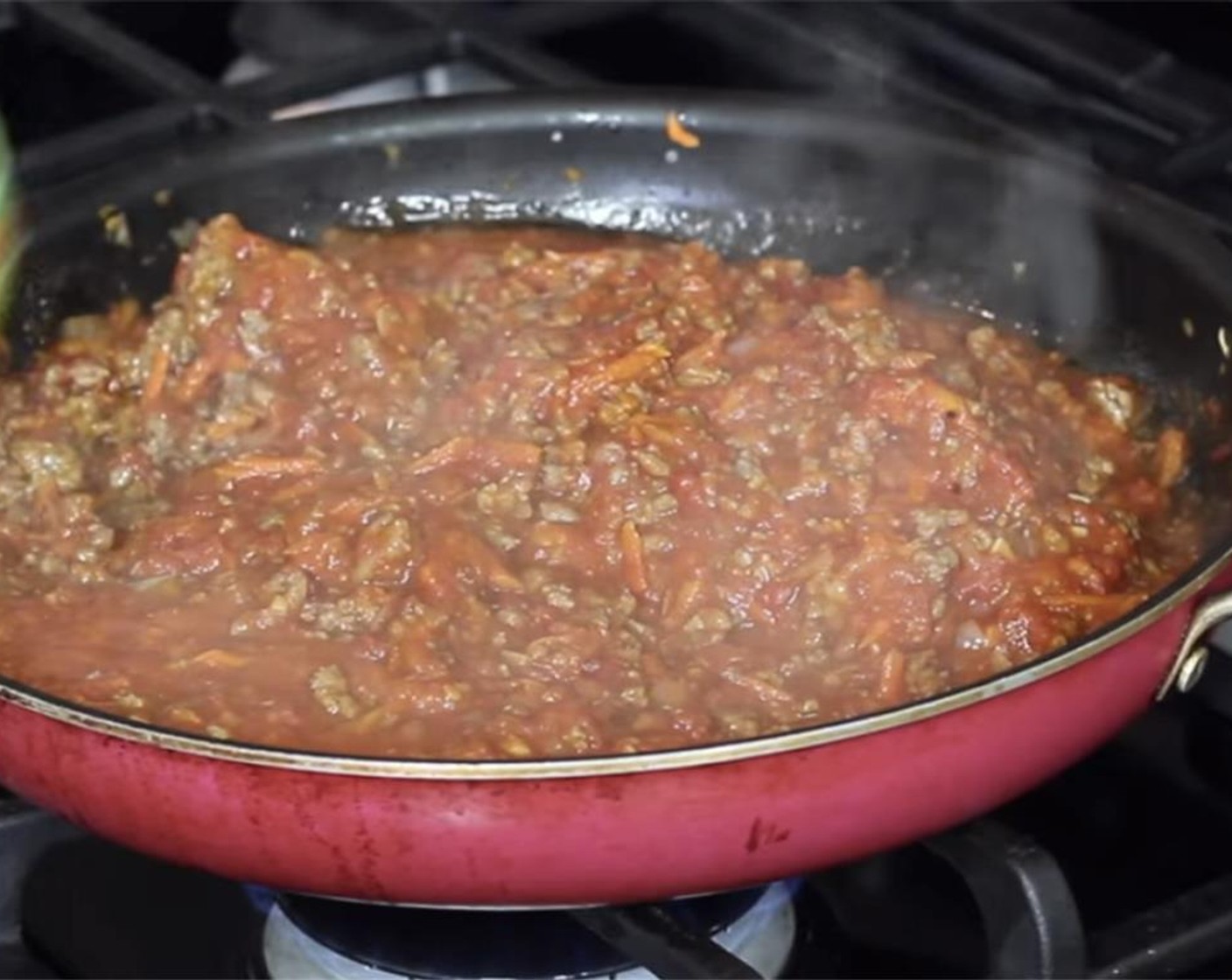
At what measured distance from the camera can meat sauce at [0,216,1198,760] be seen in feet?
4.94

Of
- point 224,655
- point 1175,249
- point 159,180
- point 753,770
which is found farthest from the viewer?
point 159,180

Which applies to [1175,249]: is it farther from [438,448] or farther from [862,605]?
[438,448]

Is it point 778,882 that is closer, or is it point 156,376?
point 778,882

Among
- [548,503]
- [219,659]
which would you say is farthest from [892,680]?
[219,659]

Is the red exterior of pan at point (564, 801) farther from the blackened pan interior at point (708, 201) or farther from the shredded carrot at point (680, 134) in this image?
the shredded carrot at point (680, 134)

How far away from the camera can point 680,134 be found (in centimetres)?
210

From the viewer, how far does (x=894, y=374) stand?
1741mm

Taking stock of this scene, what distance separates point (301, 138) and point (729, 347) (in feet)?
1.64

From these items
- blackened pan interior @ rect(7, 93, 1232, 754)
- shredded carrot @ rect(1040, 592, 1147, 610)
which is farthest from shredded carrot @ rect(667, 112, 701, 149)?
shredded carrot @ rect(1040, 592, 1147, 610)

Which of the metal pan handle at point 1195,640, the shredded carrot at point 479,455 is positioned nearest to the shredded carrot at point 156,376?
the shredded carrot at point 479,455

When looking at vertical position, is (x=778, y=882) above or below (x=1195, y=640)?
below

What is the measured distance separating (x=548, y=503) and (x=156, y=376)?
39cm

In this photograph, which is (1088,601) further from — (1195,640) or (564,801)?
(564,801)

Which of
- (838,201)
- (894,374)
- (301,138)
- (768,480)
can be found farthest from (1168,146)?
(301,138)
